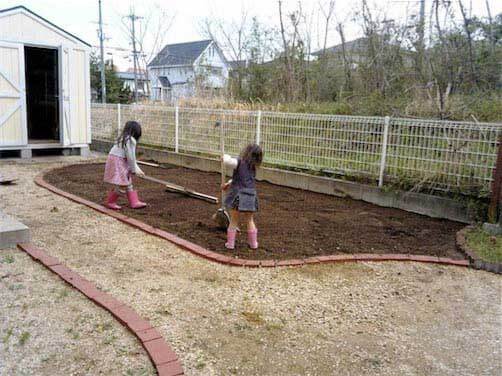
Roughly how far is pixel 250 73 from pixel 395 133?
27.1ft

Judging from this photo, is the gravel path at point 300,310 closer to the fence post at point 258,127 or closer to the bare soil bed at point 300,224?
the bare soil bed at point 300,224

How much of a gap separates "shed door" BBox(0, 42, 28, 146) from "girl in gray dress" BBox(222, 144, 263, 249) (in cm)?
682

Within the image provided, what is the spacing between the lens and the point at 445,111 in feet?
20.1

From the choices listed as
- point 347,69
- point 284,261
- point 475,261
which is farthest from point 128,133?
point 347,69

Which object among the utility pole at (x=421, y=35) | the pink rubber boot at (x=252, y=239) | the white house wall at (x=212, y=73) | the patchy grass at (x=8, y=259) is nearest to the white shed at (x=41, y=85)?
the white house wall at (x=212, y=73)

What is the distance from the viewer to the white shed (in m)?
8.67

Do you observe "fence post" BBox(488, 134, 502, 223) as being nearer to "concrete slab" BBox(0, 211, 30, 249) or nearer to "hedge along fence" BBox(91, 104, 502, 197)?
"hedge along fence" BBox(91, 104, 502, 197)

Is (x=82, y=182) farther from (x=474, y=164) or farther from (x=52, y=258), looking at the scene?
(x=474, y=164)

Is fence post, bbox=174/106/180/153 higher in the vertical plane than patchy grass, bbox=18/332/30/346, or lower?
higher

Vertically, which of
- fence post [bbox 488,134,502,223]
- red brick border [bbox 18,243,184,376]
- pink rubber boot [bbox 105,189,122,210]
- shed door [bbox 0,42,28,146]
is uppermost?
shed door [bbox 0,42,28,146]

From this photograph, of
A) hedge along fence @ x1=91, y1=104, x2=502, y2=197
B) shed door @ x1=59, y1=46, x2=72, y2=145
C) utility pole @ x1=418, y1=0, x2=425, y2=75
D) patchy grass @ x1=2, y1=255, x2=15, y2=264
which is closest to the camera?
patchy grass @ x1=2, y1=255, x2=15, y2=264

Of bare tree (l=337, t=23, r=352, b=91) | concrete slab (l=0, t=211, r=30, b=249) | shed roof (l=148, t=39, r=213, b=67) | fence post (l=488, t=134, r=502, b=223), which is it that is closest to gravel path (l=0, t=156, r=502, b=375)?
concrete slab (l=0, t=211, r=30, b=249)

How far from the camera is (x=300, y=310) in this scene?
292cm

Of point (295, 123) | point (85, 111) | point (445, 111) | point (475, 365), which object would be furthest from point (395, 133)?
point (85, 111)
